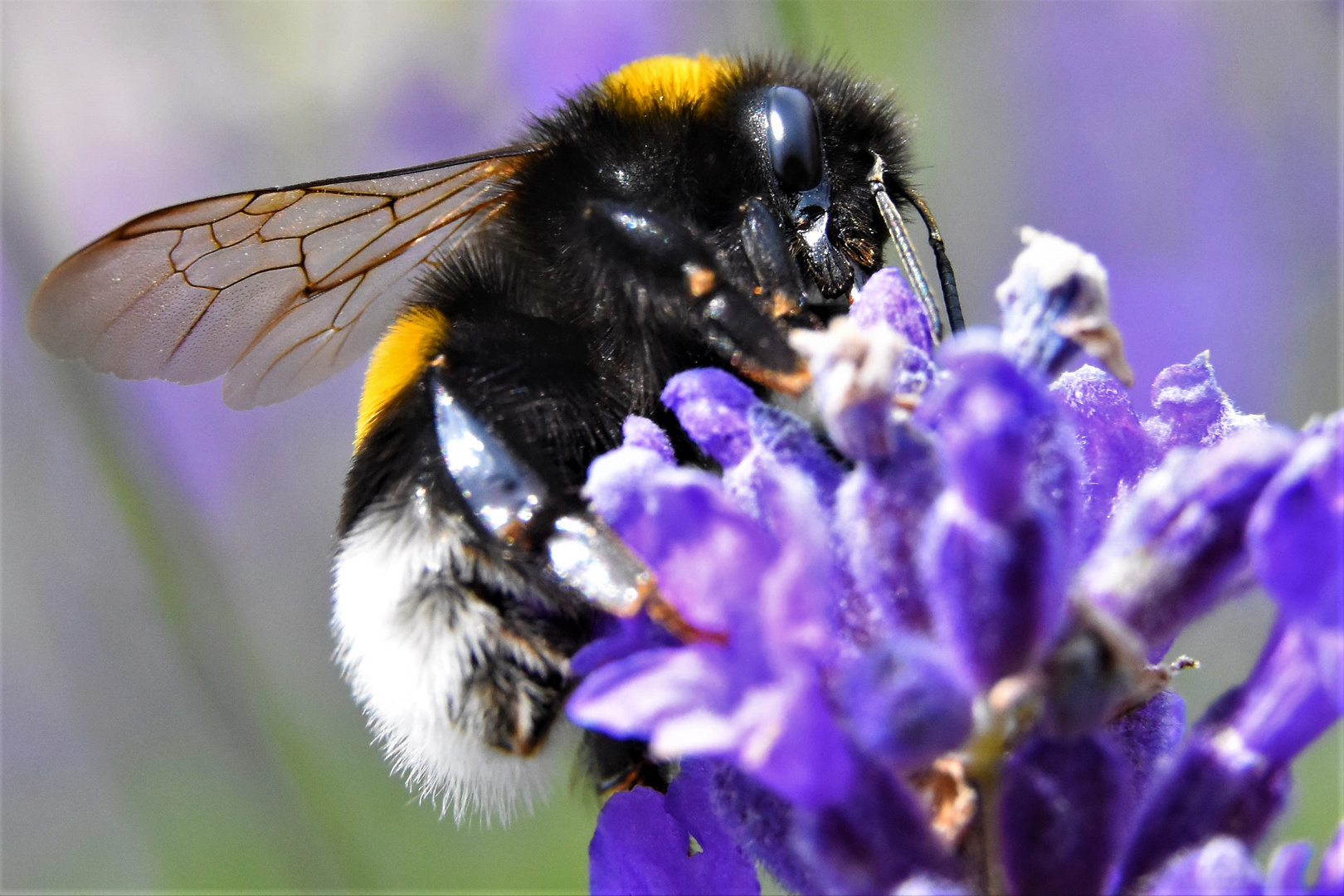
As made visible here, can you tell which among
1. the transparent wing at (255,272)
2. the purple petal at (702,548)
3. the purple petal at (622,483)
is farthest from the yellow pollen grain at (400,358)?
the purple petal at (702,548)

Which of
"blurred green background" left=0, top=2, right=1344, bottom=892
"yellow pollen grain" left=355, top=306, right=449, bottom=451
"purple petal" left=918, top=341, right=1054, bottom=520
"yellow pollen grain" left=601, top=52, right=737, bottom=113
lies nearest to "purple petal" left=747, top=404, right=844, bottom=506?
"purple petal" left=918, top=341, right=1054, bottom=520

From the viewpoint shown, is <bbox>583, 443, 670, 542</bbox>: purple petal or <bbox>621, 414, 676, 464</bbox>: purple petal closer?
<bbox>583, 443, 670, 542</bbox>: purple petal

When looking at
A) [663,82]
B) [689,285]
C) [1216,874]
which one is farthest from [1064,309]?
[663,82]

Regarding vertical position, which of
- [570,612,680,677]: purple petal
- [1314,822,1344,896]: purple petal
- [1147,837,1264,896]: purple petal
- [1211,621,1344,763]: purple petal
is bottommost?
[1314,822,1344,896]: purple petal

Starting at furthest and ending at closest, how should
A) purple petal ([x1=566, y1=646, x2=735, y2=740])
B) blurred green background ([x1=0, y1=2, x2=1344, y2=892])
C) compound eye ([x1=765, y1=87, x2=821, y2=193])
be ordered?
1. blurred green background ([x1=0, y1=2, x2=1344, y2=892])
2. compound eye ([x1=765, y1=87, x2=821, y2=193])
3. purple petal ([x1=566, y1=646, x2=735, y2=740])

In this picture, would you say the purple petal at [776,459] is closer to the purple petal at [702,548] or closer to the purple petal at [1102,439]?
the purple petal at [702,548]

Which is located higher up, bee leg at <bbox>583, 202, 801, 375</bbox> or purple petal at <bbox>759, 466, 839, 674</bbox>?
bee leg at <bbox>583, 202, 801, 375</bbox>

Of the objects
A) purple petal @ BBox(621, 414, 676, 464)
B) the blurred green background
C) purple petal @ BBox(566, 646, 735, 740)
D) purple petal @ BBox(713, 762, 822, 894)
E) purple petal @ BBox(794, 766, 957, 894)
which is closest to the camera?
purple petal @ BBox(566, 646, 735, 740)

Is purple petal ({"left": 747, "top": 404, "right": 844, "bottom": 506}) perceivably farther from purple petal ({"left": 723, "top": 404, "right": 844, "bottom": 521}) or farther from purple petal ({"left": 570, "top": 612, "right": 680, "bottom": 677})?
purple petal ({"left": 570, "top": 612, "right": 680, "bottom": 677})
